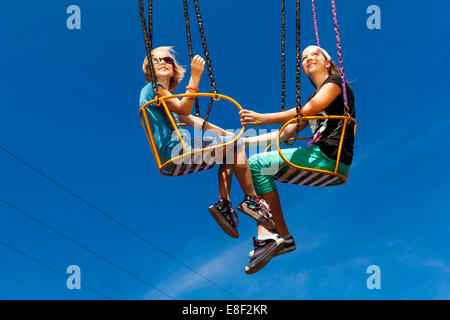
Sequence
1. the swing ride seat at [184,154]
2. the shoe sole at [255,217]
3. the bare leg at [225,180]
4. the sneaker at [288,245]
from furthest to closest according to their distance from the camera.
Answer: the sneaker at [288,245] → the bare leg at [225,180] → the shoe sole at [255,217] → the swing ride seat at [184,154]

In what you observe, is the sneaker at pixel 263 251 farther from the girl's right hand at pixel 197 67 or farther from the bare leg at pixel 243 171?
the girl's right hand at pixel 197 67

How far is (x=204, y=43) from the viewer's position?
613 cm

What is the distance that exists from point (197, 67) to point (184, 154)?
1.00m

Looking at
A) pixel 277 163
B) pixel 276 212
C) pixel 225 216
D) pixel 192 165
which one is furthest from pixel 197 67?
pixel 276 212

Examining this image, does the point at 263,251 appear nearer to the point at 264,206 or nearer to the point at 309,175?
the point at 264,206

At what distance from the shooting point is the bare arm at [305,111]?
6176 mm

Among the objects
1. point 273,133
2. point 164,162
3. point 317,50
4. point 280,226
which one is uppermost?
point 317,50

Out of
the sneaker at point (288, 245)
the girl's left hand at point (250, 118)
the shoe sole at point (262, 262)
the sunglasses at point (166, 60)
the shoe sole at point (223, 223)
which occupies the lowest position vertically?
the shoe sole at point (262, 262)

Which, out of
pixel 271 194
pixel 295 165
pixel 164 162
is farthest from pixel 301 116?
pixel 164 162

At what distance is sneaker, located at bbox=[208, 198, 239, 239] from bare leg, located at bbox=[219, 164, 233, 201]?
0.22 feet

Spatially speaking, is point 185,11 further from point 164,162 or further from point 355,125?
point 355,125

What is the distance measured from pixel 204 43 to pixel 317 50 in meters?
1.51

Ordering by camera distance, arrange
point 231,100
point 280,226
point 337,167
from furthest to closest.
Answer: point 280,226 → point 337,167 → point 231,100

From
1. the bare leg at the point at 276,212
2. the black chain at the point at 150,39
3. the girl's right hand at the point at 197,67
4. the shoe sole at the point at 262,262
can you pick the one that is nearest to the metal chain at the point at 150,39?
the black chain at the point at 150,39
